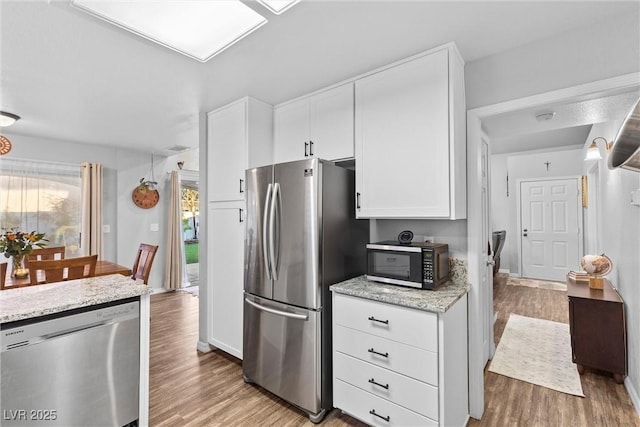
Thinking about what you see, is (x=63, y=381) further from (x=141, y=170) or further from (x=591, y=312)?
(x=141, y=170)

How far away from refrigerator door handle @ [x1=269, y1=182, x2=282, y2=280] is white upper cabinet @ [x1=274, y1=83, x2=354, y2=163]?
54cm

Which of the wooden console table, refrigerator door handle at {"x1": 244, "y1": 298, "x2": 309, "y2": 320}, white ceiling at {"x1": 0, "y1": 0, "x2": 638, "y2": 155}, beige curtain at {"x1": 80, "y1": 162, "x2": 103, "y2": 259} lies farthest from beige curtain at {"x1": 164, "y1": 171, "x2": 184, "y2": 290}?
the wooden console table

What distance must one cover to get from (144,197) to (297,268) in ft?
14.3

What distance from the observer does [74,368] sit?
1.59m

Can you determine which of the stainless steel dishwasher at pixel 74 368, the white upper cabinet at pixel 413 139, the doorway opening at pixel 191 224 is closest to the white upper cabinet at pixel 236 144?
the white upper cabinet at pixel 413 139

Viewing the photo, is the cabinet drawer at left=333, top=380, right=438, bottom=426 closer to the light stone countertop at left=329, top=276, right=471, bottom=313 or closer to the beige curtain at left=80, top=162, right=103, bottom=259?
the light stone countertop at left=329, top=276, right=471, bottom=313

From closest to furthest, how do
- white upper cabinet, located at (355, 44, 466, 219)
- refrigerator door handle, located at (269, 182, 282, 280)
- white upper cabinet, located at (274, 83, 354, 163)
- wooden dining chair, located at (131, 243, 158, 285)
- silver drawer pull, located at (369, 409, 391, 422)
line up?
1. silver drawer pull, located at (369, 409, 391, 422)
2. white upper cabinet, located at (355, 44, 466, 219)
3. refrigerator door handle, located at (269, 182, 282, 280)
4. white upper cabinet, located at (274, 83, 354, 163)
5. wooden dining chair, located at (131, 243, 158, 285)

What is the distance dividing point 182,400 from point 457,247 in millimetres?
2338

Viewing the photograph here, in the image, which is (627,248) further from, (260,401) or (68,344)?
(68,344)

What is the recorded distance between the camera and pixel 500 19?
1724mm

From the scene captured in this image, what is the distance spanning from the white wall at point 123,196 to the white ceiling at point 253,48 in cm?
163

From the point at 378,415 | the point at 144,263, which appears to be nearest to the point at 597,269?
the point at 378,415

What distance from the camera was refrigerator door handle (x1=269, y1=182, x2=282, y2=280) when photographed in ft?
7.69

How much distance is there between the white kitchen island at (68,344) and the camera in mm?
1430
